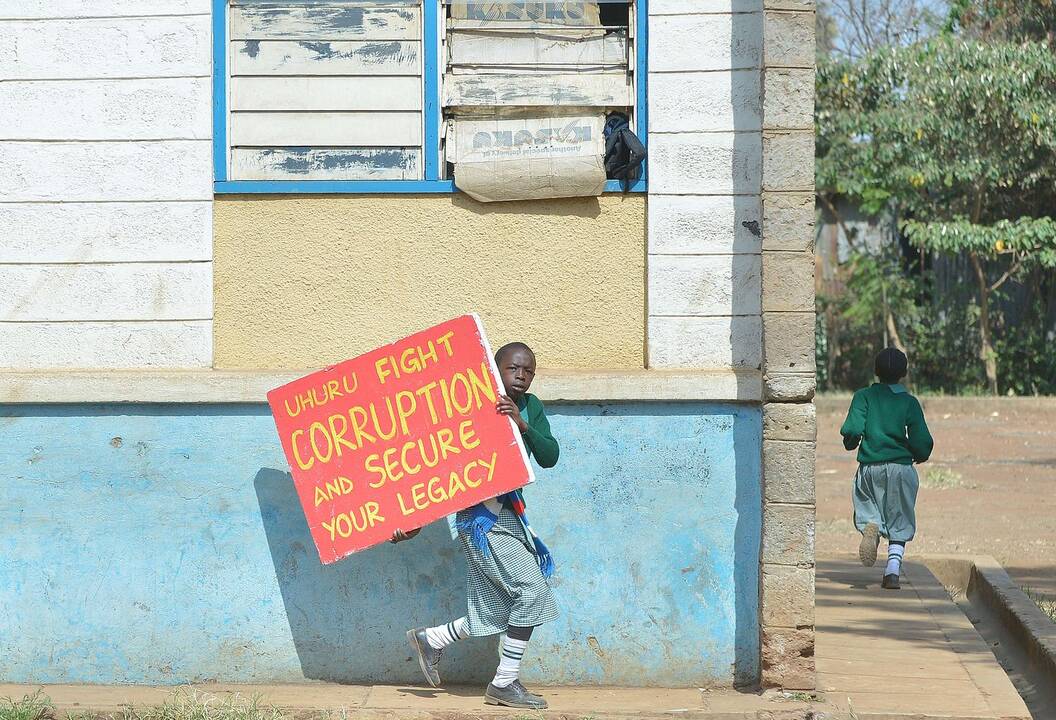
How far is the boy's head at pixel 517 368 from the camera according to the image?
5.23m

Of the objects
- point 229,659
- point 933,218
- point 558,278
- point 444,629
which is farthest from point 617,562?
point 933,218

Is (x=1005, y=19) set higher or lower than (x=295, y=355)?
higher

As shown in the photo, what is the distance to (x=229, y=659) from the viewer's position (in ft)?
18.8

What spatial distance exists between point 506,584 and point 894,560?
3.60 m

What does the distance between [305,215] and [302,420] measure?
92cm

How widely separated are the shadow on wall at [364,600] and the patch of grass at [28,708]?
996mm

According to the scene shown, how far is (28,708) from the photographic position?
5152 mm

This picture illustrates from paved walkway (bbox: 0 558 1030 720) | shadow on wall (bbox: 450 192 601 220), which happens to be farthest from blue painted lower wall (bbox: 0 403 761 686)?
shadow on wall (bbox: 450 192 601 220)

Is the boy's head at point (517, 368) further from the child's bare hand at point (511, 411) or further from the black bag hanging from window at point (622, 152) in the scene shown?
the black bag hanging from window at point (622, 152)

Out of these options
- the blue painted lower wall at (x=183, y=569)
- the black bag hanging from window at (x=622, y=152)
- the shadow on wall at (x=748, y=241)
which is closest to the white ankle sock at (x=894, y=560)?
the shadow on wall at (x=748, y=241)

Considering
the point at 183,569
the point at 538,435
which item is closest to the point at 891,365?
the point at 538,435

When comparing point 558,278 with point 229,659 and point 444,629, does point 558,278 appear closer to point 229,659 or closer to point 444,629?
point 444,629

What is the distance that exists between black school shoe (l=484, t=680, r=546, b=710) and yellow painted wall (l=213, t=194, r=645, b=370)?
4.44ft

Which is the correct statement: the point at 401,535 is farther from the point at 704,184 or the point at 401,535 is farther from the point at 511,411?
the point at 704,184
